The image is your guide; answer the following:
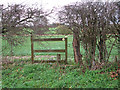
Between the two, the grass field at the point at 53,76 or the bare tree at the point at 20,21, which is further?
the bare tree at the point at 20,21

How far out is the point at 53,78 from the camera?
524 centimetres

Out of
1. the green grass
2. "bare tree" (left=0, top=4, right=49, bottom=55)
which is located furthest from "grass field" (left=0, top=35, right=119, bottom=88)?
"bare tree" (left=0, top=4, right=49, bottom=55)

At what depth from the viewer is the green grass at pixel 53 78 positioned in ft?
15.1

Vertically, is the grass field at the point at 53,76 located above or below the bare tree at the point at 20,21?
below

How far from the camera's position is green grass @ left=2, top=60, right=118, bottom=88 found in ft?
15.1

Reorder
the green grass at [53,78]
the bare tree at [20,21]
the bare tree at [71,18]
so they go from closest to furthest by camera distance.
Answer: the green grass at [53,78] < the bare tree at [20,21] < the bare tree at [71,18]

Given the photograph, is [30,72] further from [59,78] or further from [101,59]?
[101,59]

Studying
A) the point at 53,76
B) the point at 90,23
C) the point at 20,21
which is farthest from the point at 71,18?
the point at 53,76

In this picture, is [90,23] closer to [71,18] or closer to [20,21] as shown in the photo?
[71,18]

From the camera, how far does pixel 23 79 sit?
5328 mm

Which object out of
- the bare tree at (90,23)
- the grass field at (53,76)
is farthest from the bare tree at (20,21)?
the bare tree at (90,23)

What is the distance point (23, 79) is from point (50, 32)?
230 cm

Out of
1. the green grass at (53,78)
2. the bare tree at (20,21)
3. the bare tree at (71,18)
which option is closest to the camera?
the green grass at (53,78)

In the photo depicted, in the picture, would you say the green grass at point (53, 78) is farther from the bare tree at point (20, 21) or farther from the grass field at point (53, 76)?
the bare tree at point (20, 21)
